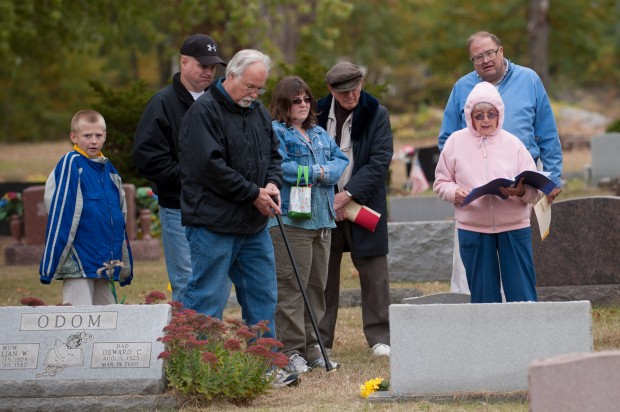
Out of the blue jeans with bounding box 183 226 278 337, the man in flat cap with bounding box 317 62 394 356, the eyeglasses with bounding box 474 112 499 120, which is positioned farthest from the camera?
the man in flat cap with bounding box 317 62 394 356

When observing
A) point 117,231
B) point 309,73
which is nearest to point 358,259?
point 117,231

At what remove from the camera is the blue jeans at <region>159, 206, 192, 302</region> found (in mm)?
7762

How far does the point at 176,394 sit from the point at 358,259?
88.8 inches

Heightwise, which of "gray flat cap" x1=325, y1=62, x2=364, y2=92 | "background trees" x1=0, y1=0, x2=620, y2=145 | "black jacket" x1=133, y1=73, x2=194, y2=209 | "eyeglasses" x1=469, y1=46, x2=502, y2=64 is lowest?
"black jacket" x1=133, y1=73, x2=194, y2=209

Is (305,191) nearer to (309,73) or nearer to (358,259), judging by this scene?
(358,259)

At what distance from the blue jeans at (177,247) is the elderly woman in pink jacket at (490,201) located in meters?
1.73

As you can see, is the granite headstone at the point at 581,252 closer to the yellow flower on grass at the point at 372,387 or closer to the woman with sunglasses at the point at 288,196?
the woman with sunglasses at the point at 288,196

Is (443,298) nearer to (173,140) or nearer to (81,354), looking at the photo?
(173,140)

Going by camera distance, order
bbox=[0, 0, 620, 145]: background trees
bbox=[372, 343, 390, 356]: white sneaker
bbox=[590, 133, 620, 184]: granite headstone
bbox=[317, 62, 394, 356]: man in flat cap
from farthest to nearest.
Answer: bbox=[0, 0, 620, 145]: background trees
bbox=[590, 133, 620, 184]: granite headstone
bbox=[372, 343, 390, 356]: white sneaker
bbox=[317, 62, 394, 356]: man in flat cap

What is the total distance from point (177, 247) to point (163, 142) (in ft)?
2.29

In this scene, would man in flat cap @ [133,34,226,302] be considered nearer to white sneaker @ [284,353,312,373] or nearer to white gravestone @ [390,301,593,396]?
white sneaker @ [284,353,312,373]

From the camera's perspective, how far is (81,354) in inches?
263

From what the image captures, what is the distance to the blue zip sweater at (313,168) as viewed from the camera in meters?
7.68

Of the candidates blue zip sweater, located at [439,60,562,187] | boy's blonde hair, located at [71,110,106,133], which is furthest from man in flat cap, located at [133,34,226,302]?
blue zip sweater, located at [439,60,562,187]
